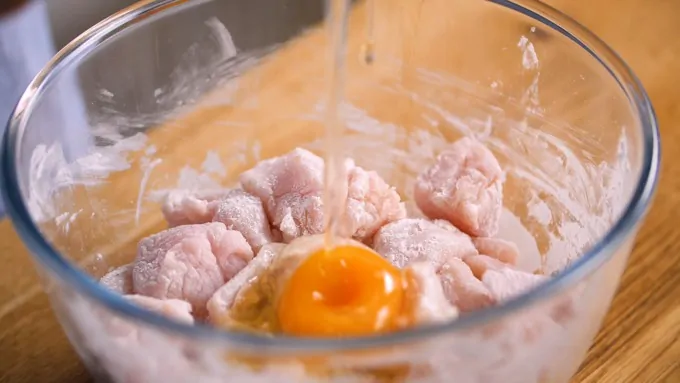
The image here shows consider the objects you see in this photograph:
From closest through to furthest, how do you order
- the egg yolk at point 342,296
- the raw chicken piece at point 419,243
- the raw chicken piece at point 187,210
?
the egg yolk at point 342,296, the raw chicken piece at point 419,243, the raw chicken piece at point 187,210

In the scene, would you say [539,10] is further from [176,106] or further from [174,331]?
[174,331]

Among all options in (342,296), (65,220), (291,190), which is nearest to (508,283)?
(342,296)

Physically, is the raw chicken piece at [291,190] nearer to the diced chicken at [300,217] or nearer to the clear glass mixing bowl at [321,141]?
the diced chicken at [300,217]

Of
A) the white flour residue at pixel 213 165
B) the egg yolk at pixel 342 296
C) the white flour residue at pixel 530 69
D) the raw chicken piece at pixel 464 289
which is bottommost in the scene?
the white flour residue at pixel 213 165

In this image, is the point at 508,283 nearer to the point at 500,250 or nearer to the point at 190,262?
the point at 500,250

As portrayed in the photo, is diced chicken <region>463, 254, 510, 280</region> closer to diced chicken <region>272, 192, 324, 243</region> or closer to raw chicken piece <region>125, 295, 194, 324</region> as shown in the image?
diced chicken <region>272, 192, 324, 243</region>

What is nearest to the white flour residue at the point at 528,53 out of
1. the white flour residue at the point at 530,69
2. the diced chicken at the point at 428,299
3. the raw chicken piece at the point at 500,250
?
the white flour residue at the point at 530,69
